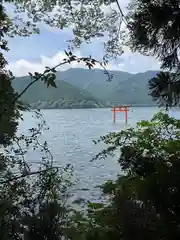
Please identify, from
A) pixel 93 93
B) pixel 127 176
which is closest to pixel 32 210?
pixel 127 176

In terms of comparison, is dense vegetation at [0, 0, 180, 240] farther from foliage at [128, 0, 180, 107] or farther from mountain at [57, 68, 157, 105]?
mountain at [57, 68, 157, 105]

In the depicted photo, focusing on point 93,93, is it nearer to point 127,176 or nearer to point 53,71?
point 127,176

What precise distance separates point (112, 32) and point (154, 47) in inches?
27.5

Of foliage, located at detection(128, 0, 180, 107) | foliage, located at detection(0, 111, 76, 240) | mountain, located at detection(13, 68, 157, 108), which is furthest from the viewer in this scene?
mountain, located at detection(13, 68, 157, 108)

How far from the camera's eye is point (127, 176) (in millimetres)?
2646

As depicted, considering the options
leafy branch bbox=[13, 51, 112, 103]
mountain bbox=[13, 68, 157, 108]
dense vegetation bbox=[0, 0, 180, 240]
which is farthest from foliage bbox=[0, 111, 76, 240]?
mountain bbox=[13, 68, 157, 108]

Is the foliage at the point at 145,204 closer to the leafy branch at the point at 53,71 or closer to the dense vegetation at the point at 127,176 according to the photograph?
the dense vegetation at the point at 127,176

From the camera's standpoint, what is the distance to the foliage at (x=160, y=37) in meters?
2.34

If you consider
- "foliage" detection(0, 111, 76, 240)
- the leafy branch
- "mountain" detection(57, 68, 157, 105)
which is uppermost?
"mountain" detection(57, 68, 157, 105)

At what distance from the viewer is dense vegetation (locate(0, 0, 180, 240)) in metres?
1.75

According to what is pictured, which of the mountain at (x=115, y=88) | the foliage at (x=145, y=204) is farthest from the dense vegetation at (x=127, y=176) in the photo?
the mountain at (x=115, y=88)

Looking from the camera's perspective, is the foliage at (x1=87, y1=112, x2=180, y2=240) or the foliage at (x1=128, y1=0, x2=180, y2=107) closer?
the foliage at (x1=87, y1=112, x2=180, y2=240)

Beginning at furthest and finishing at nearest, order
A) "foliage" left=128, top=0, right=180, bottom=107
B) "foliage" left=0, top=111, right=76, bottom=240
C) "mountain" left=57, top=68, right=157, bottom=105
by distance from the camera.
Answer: "mountain" left=57, top=68, right=157, bottom=105 < "foliage" left=128, top=0, right=180, bottom=107 < "foliage" left=0, top=111, right=76, bottom=240

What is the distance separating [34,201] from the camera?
2.44m
